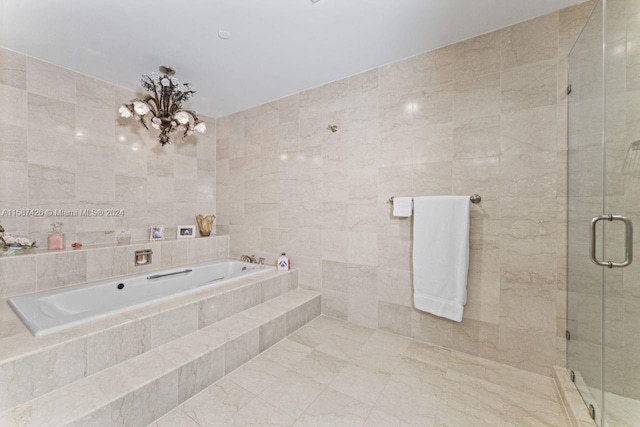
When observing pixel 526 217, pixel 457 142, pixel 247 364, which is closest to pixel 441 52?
pixel 457 142

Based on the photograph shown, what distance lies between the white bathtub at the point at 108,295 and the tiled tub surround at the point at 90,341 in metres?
0.05

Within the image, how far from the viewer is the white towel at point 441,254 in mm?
1835

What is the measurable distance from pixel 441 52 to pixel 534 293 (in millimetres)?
1877

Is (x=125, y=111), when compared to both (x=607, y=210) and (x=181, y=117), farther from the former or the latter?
(x=607, y=210)

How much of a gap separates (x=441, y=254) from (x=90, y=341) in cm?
222

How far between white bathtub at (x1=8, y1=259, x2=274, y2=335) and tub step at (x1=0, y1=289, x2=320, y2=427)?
1.14ft

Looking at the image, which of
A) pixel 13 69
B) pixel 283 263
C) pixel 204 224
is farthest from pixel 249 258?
pixel 13 69

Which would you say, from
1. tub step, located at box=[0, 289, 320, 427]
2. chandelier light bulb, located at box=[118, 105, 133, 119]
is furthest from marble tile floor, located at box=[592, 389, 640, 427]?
chandelier light bulb, located at box=[118, 105, 133, 119]

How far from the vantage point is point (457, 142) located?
6.29 feet

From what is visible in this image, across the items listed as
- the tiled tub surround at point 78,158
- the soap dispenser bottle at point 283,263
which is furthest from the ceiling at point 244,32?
the soap dispenser bottle at point 283,263

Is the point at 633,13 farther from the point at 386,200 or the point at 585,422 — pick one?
the point at 585,422

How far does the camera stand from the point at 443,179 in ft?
6.48

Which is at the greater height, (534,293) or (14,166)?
(14,166)

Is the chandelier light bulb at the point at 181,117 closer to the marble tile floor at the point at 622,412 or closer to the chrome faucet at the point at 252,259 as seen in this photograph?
the chrome faucet at the point at 252,259
